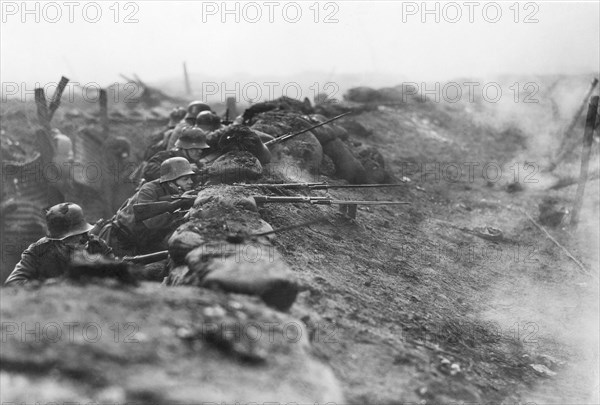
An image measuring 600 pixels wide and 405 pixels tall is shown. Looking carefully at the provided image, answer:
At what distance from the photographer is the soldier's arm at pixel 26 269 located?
4.95 meters

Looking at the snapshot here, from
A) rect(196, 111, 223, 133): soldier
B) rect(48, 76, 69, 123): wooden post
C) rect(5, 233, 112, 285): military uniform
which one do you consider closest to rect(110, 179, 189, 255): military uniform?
rect(5, 233, 112, 285): military uniform

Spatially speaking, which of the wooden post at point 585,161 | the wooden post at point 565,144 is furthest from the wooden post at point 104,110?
the wooden post at point 585,161

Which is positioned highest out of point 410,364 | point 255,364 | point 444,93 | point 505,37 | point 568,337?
point 505,37

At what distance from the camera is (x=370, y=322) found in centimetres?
452

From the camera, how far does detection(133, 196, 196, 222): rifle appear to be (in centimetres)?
593

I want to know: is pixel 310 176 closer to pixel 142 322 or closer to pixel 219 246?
pixel 219 246

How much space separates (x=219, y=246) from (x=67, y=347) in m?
1.59

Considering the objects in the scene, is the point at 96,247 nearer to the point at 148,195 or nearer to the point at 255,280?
the point at 148,195

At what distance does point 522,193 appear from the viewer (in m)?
11.1

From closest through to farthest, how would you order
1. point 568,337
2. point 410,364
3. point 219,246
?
point 410,364, point 219,246, point 568,337

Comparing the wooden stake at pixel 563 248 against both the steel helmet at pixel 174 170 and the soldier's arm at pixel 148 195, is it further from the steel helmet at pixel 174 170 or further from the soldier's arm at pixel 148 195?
the soldier's arm at pixel 148 195

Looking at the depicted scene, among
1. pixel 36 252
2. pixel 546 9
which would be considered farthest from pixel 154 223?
pixel 546 9

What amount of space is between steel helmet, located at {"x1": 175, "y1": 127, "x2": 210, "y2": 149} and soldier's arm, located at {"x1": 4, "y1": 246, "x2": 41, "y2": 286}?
10.2 ft

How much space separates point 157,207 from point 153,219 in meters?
→ 0.23
